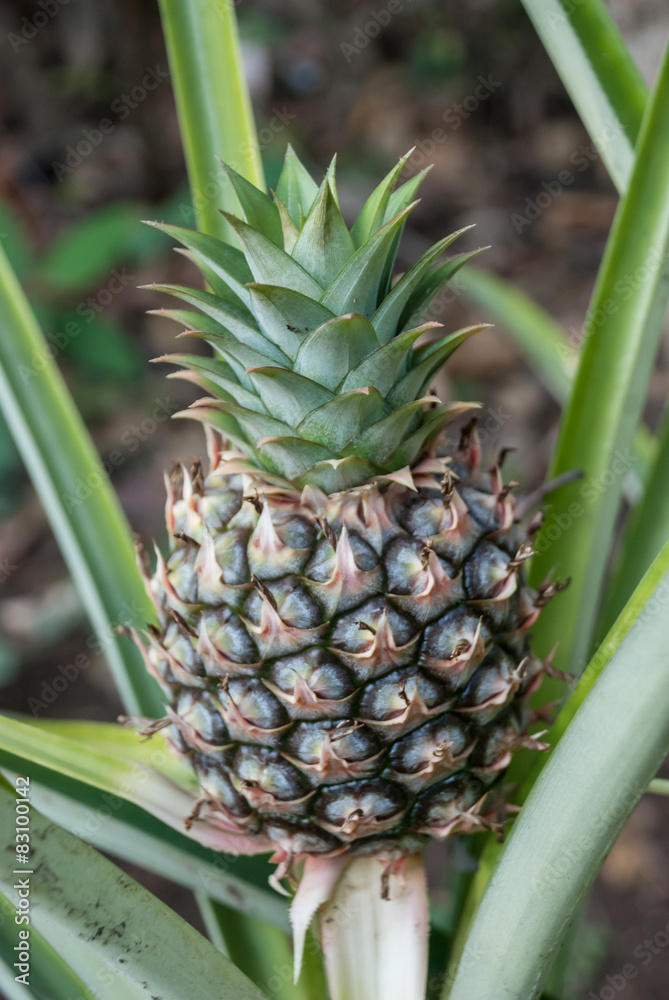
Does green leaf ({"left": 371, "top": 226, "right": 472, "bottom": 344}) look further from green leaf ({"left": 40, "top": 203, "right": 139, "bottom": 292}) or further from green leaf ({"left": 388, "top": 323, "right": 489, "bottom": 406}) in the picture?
green leaf ({"left": 40, "top": 203, "right": 139, "bottom": 292})

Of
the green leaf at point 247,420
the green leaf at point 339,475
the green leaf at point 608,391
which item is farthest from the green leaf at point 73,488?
the green leaf at point 608,391

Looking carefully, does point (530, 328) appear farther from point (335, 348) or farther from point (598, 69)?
point (335, 348)

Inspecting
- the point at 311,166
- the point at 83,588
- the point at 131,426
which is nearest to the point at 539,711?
the point at 83,588

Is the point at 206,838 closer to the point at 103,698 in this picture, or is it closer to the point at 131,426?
the point at 103,698

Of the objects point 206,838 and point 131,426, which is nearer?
point 206,838

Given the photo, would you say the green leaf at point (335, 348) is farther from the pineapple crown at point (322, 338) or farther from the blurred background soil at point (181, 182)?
the blurred background soil at point (181, 182)

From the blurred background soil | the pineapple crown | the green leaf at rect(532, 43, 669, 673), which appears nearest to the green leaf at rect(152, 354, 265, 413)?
the pineapple crown
